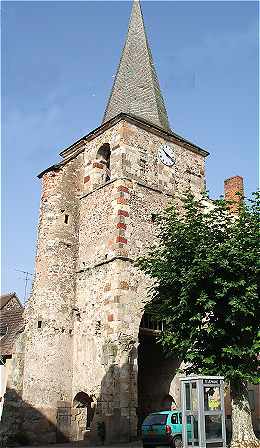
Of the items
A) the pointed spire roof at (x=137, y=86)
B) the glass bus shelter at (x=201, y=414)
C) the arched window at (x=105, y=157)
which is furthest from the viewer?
the pointed spire roof at (x=137, y=86)

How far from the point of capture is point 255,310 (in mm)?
12859

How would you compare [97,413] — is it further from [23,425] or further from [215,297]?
[215,297]

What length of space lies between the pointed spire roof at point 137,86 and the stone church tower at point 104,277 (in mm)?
89

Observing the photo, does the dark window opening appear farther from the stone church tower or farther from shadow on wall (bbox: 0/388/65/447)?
shadow on wall (bbox: 0/388/65/447)

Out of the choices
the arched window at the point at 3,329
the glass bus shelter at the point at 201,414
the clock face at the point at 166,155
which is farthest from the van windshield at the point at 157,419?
the clock face at the point at 166,155

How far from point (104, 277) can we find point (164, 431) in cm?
649

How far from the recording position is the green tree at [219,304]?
12.4 m

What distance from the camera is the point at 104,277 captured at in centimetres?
1892

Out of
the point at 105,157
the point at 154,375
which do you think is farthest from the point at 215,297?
the point at 105,157

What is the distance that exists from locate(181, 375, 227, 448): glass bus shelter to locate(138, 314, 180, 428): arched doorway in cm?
862

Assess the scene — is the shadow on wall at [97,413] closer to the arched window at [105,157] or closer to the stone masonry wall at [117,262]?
the stone masonry wall at [117,262]

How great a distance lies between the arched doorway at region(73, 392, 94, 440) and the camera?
1859cm


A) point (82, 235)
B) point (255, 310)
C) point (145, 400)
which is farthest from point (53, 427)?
point (255, 310)

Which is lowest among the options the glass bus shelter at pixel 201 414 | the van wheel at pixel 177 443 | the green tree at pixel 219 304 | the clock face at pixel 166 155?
the van wheel at pixel 177 443
